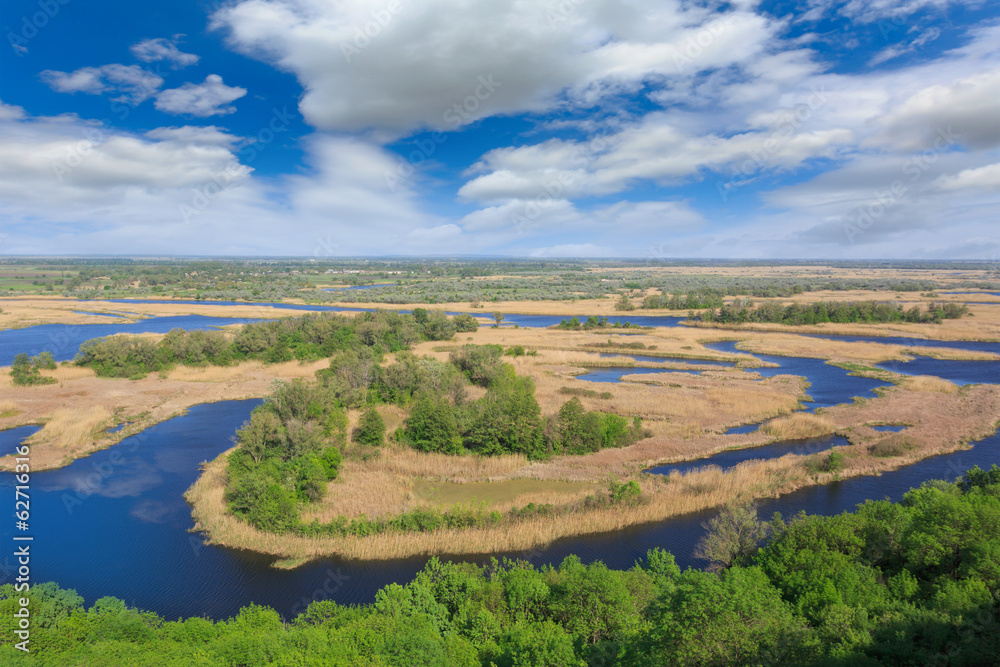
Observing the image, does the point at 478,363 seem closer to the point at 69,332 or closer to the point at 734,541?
the point at 734,541

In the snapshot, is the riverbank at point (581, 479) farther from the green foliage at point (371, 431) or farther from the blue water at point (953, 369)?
the blue water at point (953, 369)

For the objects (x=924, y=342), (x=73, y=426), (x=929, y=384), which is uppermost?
(x=924, y=342)

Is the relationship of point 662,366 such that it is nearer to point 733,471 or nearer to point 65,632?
point 733,471

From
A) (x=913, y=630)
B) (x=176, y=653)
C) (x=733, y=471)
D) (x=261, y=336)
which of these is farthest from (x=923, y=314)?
(x=176, y=653)

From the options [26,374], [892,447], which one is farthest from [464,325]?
[892,447]

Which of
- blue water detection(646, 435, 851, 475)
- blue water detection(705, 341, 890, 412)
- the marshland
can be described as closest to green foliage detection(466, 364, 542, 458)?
the marshland

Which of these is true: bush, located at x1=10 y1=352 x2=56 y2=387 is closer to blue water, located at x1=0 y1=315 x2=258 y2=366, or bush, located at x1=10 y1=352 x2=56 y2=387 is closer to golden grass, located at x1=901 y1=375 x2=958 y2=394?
blue water, located at x1=0 y1=315 x2=258 y2=366
